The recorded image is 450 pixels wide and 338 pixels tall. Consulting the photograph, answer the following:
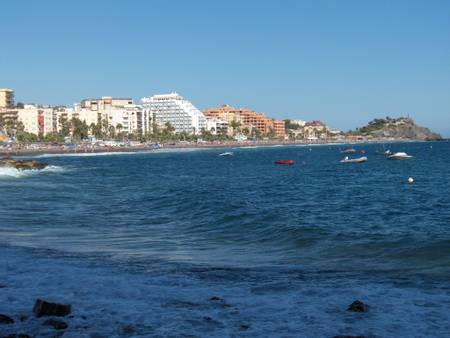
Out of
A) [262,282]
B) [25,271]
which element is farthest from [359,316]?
[25,271]

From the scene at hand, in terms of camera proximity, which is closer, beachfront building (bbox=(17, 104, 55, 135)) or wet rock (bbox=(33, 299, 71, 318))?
wet rock (bbox=(33, 299, 71, 318))

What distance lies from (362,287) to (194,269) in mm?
3792

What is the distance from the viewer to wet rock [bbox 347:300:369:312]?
9844 millimetres

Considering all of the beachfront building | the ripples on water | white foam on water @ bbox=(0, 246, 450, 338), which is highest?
the beachfront building

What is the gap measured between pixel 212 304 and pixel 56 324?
2596mm

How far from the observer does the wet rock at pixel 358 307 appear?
984 cm

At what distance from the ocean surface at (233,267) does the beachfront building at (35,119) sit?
173 metres

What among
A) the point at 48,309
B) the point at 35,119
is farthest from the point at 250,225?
the point at 35,119

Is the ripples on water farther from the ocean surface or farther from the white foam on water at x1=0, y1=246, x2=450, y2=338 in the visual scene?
the white foam on water at x1=0, y1=246, x2=450, y2=338

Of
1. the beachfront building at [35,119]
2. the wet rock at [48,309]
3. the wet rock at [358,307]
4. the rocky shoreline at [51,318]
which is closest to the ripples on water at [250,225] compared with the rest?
the wet rock at [358,307]

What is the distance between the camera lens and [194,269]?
→ 13.8 meters

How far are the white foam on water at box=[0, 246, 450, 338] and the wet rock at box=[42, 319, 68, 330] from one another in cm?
11

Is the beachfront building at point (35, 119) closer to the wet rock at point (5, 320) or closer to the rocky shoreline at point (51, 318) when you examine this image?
the rocky shoreline at point (51, 318)

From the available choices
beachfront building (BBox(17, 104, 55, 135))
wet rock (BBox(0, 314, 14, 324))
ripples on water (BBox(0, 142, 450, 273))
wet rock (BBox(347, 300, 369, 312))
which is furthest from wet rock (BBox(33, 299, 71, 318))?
beachfront building (BBox(17, 104, 55, 135))
